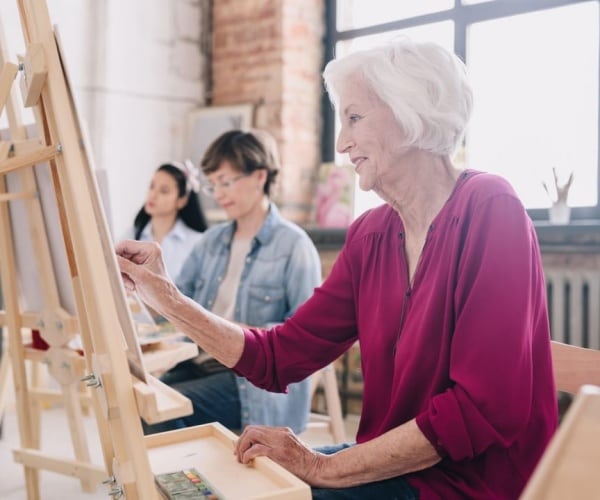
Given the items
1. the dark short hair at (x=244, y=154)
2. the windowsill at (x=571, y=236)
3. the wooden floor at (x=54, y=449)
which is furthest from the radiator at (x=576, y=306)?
the dark short hair at (x=244, y=154)

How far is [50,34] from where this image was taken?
0.96 meters

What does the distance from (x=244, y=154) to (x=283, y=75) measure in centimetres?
140

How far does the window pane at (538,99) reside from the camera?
10.3 ft

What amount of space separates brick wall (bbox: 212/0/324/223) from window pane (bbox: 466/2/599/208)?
0.89 meters

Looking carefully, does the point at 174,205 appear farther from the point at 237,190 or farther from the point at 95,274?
the point at 95,274

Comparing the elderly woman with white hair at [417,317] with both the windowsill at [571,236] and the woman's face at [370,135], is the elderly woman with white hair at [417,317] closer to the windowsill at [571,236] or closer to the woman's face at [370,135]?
the woman's face at [370,135]

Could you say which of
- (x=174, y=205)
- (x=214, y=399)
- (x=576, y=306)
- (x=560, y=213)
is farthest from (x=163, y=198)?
(x=576, y=306)

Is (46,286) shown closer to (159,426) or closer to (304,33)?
(159,426)

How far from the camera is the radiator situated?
284 centimetres

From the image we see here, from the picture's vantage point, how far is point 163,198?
3.26 meters

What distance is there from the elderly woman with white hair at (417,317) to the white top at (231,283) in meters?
0.93

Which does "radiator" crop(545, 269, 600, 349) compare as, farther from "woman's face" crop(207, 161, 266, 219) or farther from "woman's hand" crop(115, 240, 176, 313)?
"woman's hand" crop(115, 240, 176, 313)

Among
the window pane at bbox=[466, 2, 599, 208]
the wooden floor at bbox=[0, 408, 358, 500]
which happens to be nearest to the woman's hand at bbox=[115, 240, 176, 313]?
the wooden floor at bbox=[0, 408, 358, 500]

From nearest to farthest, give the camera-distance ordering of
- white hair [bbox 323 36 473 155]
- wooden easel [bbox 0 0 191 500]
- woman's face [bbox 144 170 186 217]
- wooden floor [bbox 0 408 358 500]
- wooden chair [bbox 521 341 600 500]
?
wooden chair [bbox 521 341 600 500] < wooden easel [bbox 0 0 191 500] < white hair [bbox 323 36 473 155] < wooden floor [bbox 0 408 358 500] < woman's face [bbox 144 170 186 217]
